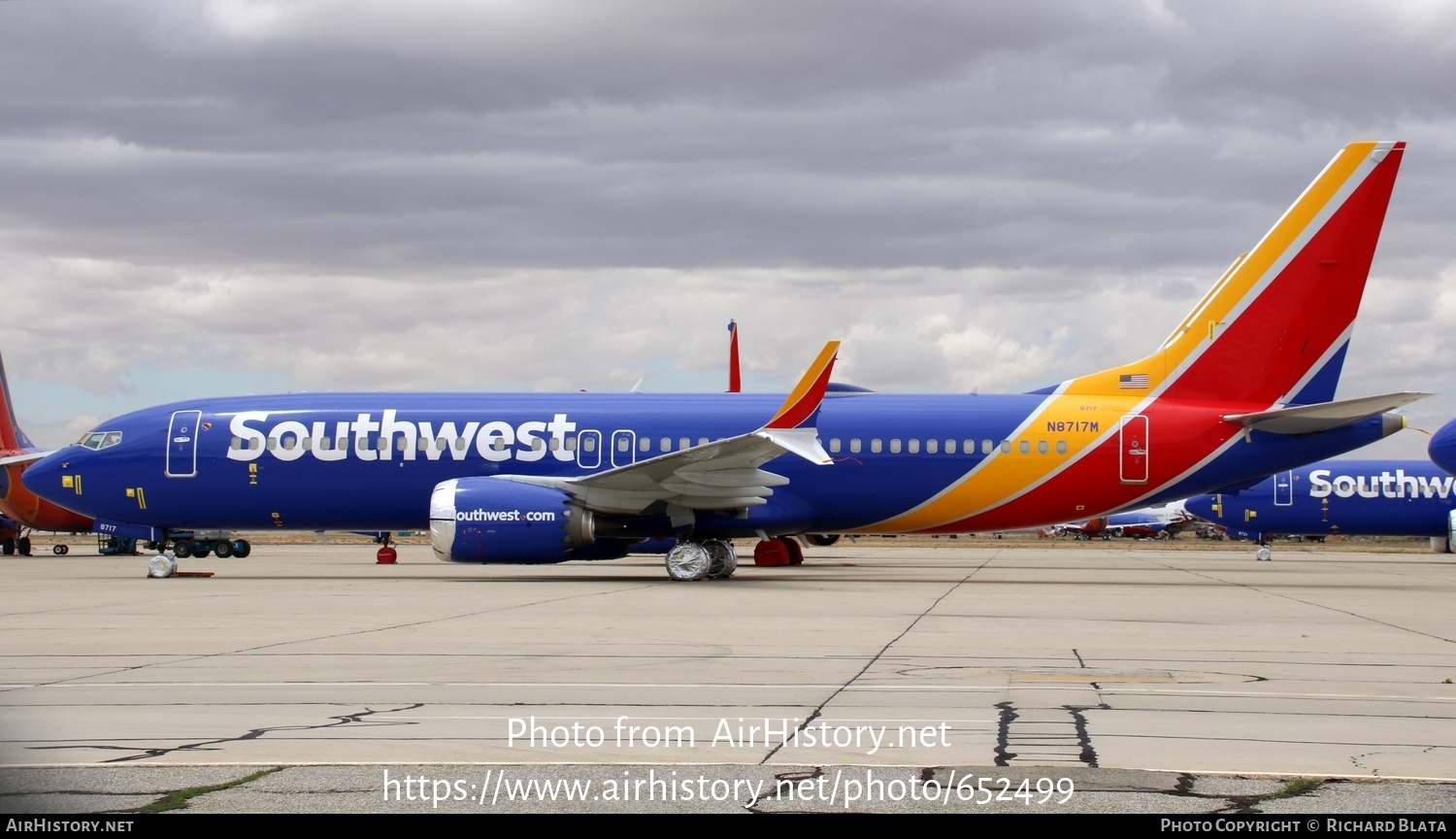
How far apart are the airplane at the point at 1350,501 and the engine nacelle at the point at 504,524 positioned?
40427 millimetres

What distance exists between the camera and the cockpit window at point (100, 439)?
29859 millimetres

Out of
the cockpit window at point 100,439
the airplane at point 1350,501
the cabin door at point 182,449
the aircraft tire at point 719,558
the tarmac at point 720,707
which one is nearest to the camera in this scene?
the tarmac at point 720,707

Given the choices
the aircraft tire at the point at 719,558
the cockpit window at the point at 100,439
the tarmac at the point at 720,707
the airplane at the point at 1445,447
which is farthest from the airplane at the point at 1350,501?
the cockpit window at the point at 100,439

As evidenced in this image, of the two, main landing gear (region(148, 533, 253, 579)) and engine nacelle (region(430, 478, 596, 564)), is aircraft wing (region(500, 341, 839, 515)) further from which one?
main landing gear (region(148, 533, 253, 579))

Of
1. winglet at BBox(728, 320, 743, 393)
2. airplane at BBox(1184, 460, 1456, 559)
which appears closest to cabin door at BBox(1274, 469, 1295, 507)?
airplane at BBox(1184, 460, 1456, 559)

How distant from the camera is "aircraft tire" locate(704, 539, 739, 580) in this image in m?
28.1

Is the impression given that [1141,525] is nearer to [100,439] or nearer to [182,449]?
[182,449]

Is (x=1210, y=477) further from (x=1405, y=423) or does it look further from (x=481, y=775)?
(x=481, y=775)

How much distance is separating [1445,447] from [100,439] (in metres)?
30.0

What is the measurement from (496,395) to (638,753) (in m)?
22.4

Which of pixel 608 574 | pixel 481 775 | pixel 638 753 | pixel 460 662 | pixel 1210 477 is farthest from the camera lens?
pixel 608 574

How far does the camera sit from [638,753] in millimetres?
7910

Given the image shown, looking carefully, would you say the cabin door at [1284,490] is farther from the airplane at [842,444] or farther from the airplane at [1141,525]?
the airplane at [1141,525]
